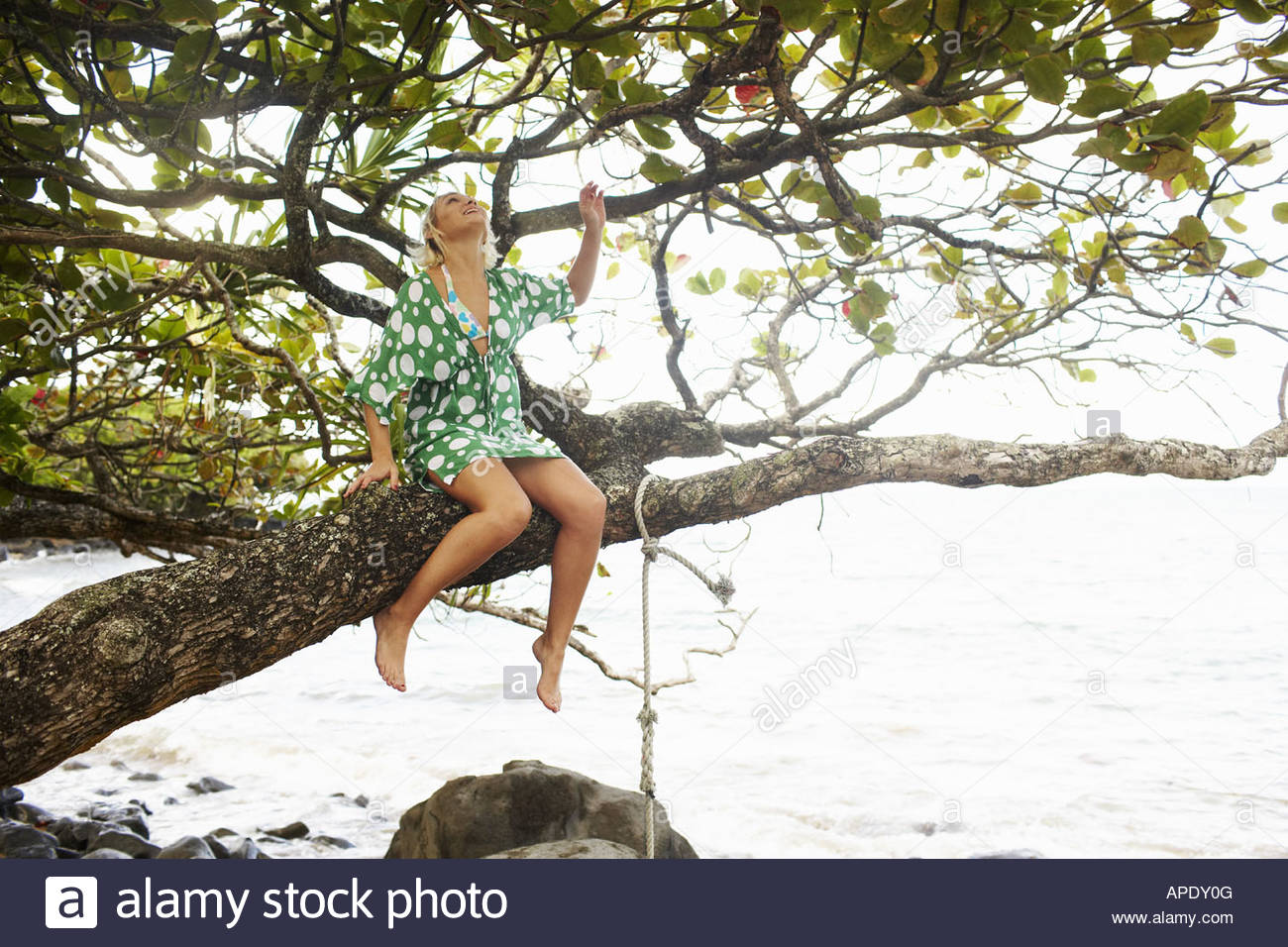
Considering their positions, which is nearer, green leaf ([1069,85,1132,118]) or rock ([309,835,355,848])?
green leaf ([1069,85,1132,118])

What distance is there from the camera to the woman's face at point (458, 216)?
6.72 feet

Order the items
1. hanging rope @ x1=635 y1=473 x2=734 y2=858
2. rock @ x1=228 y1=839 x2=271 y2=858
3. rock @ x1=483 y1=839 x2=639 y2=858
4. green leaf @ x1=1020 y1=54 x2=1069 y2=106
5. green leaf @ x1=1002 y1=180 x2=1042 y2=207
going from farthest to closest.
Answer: rock @ x1=228 y1=839 x2=271 y2=858
green leaf @ x1=1002 y1=180 x2=1042 y2=207
rock @ x1=483 y1=839 x2=639 y2=858
hanging rope @ x1=635 y1=473 x2=734 y2=858
green leaf @ x1=1020 y1=54 x2=1069 y2=106

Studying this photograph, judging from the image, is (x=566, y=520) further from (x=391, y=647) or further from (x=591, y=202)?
(x=591, y=202)

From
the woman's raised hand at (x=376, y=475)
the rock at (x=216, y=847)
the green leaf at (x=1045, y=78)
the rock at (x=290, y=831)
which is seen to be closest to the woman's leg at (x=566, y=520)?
the woman's raised hand at (x=376, y=475)

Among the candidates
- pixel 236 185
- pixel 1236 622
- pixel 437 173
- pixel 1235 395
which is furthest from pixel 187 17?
pixel 1236 622

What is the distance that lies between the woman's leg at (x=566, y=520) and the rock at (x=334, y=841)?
2.84 m

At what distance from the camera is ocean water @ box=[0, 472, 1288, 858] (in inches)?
197

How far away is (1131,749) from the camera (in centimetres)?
662

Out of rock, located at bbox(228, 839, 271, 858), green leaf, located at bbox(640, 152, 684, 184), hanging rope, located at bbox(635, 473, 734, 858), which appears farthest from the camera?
rock, located at bbox(228, 839, 271, 858)

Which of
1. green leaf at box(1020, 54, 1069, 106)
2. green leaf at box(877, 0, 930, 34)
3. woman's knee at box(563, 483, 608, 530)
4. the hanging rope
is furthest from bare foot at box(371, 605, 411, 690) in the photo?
green leaf at box(1020, 54, 1069, 106)

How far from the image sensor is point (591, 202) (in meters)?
2.05

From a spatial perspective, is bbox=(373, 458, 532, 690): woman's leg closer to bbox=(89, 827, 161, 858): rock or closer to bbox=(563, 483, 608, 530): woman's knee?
bbox=(563, 483, 608, 530): woman's knee

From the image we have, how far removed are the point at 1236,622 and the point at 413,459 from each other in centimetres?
1074
